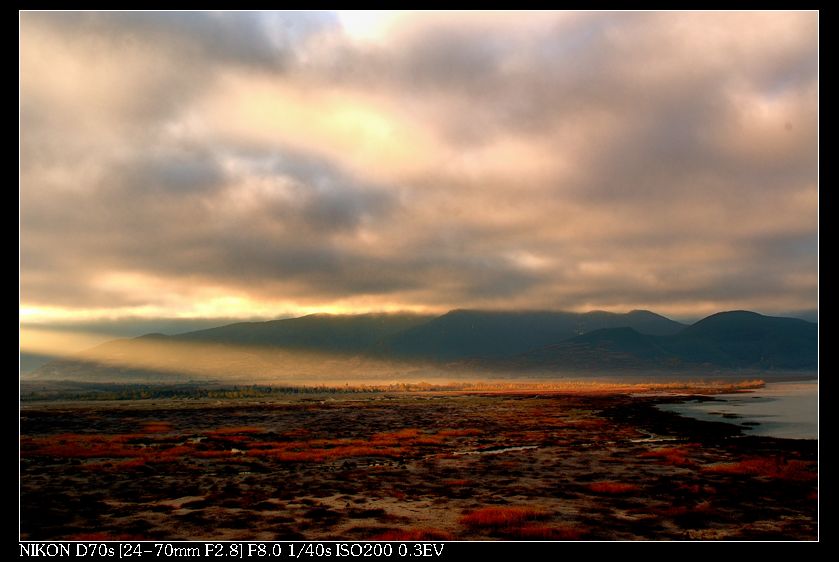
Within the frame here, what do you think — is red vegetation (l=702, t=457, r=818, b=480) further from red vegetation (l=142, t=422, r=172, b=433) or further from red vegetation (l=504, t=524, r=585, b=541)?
red vegetation (l=142, t=422, r=172, b=433)

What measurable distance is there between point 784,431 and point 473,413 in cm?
4021

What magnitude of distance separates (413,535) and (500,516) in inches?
178

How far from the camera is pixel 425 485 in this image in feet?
102

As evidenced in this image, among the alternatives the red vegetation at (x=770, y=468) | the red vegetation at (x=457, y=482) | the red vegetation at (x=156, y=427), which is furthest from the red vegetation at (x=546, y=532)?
the red vegetation at (x=156, y=427)

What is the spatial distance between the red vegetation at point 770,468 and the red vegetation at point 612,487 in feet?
25.2

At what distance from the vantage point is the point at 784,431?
180 feet

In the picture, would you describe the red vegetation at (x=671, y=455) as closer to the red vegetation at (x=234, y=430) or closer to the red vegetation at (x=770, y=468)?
the red vegetation at (x=770, y=468)

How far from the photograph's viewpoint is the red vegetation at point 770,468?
32312 millimetres

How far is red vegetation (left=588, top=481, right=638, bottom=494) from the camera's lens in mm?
29116

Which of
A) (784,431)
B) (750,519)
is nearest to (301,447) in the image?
(750,519)
